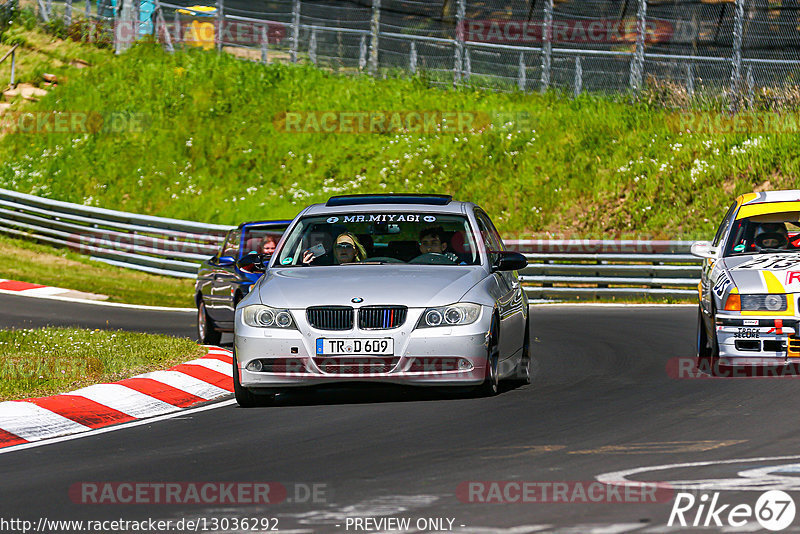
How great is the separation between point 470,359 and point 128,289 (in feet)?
55.8

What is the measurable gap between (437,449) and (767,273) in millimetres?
4638

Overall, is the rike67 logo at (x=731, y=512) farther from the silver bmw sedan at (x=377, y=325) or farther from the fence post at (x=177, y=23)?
the fence post at (x=177, y=23)

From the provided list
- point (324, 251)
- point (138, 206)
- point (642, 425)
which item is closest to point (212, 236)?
point (138, 206)

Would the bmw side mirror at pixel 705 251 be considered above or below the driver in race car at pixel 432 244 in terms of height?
below

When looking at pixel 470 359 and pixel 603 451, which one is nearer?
pixel 603 451

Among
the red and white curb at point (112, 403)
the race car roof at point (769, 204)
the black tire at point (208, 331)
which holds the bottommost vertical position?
the black tire at point (208, 331)

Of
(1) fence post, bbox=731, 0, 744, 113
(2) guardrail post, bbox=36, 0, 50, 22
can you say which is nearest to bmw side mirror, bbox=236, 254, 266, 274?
(1) fence post, bbox=731, 0, 744, 113

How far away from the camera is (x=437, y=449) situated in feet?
26.7

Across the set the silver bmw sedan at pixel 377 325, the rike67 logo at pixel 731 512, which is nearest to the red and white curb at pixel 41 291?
the silver bmw sedan at pixel 377 325

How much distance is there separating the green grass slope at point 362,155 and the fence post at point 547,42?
77 cm

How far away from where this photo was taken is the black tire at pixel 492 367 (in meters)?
10.2

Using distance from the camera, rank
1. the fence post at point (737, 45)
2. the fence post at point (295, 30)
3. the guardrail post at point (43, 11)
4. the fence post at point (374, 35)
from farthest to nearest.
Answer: the guardrail post at point (43, 11) → the fence post at point (295, 30) → the fence post at point (374, 35) → the fence post at point (737, 45)

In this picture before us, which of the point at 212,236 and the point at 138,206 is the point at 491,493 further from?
the point at 138,206

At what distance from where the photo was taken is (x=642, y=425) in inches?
356
